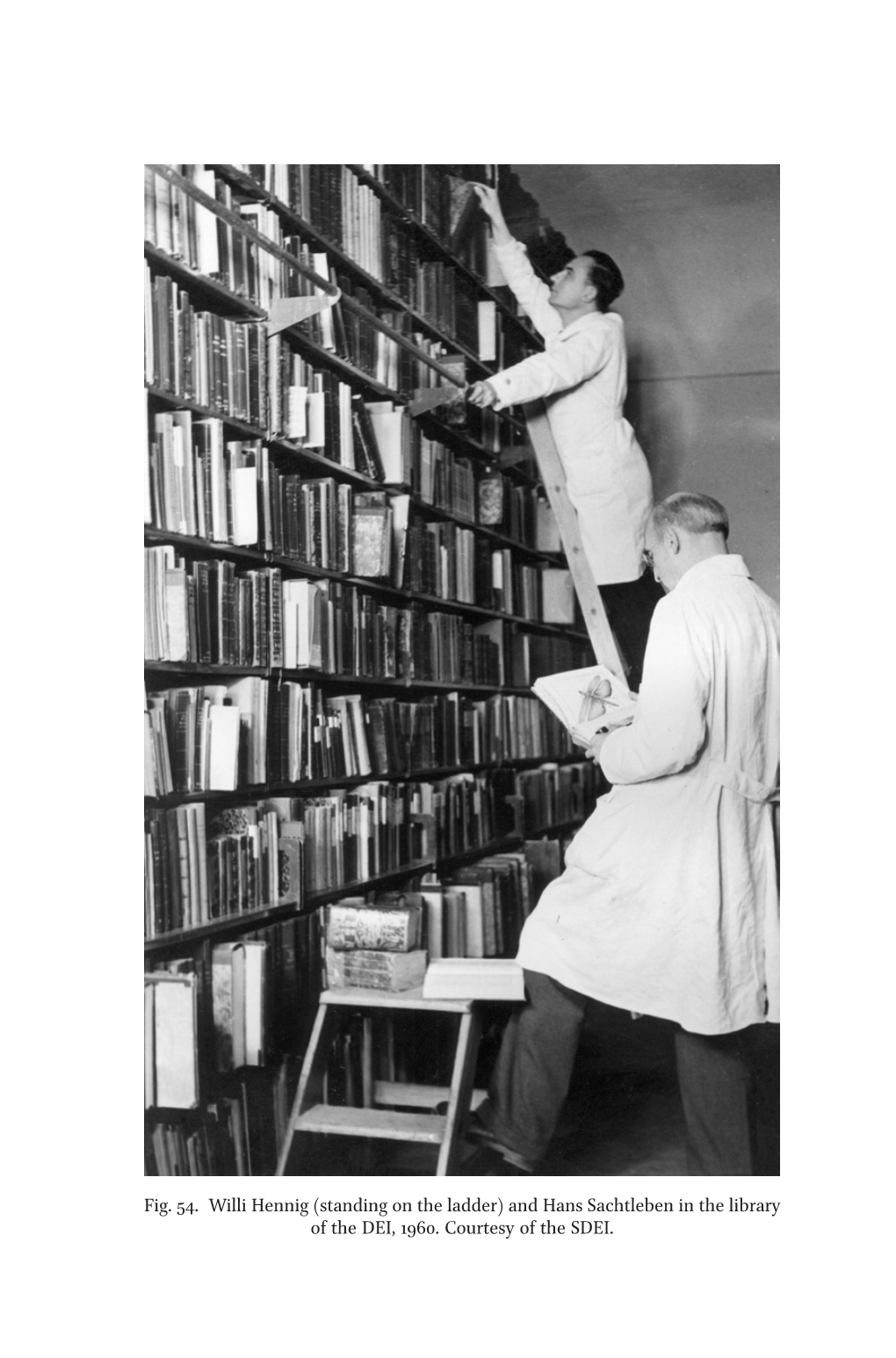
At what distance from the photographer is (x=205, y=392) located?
93.1 inches

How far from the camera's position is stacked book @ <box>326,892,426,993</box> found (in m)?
2.50

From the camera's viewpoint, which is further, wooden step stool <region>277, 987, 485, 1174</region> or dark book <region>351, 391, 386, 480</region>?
dark book <region>351, 391, 386, 480</region>

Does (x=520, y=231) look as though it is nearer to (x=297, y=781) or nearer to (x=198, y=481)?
(x=198, y=481)

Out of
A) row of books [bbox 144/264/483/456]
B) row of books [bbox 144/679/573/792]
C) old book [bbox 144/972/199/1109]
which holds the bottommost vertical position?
old book [bbox 144/972/199/1109]

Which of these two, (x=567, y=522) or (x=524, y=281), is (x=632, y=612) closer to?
(x=567, y=522)

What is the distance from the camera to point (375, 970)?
2.51 m

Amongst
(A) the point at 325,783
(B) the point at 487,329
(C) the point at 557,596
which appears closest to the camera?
(A) the point at 325,783

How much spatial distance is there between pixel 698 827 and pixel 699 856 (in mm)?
63

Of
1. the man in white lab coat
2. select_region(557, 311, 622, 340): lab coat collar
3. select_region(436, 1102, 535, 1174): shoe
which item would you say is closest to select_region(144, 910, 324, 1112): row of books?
select_region(436, 1102, 535, 1174): shoe

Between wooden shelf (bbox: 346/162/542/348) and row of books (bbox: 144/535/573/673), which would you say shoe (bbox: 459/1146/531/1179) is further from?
wooden shelf (bbox: 346/162/542/348)

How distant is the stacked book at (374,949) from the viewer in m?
2.50

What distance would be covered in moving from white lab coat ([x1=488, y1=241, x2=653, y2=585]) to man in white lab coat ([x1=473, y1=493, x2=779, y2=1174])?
460 mm
